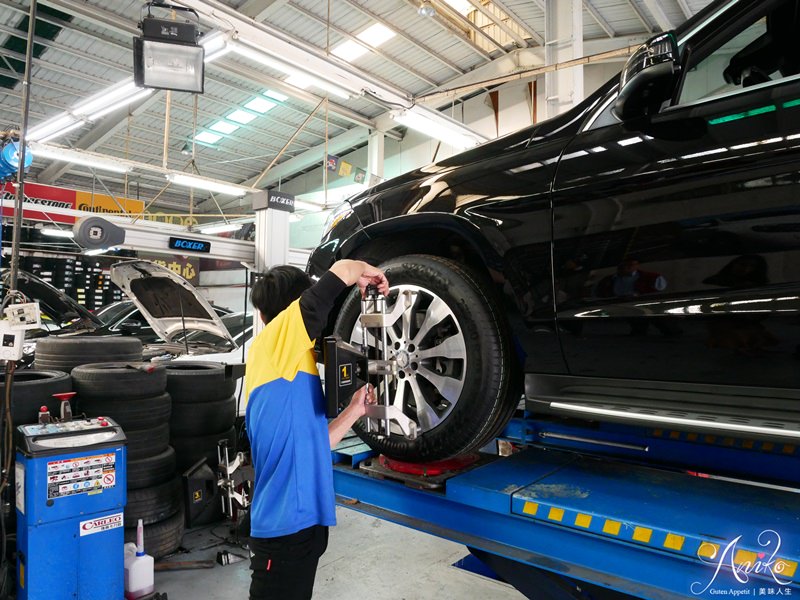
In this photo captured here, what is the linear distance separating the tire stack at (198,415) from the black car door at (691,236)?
2.62 metres

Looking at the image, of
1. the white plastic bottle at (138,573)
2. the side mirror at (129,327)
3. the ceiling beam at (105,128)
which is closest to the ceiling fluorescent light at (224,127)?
the ceiling beam at (105,128)

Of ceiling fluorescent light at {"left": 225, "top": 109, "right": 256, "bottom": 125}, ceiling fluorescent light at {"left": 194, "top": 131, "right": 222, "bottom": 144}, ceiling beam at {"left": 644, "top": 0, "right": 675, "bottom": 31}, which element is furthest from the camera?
ceiling fluorescent light at {"left": 194, "top": 131, "right": 222, "bottom": 144}

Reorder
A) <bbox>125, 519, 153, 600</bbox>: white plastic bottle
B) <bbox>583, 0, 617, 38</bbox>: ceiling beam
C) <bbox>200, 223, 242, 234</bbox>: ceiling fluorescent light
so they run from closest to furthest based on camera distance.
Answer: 1. <bbox>125, 519, 153, 600</bbox>: white plastic bottle
2. <bbox>583, 0, 617, 38</bbox>: ceiling beam
3. <bbox>200, 223, 242, 234</bbox>: ceiling fluorescent light

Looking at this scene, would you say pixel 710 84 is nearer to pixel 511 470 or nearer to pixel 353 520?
pixel 511 470

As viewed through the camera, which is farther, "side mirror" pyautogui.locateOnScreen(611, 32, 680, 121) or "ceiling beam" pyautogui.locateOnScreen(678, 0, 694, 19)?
"ceiling beam" pyautogui.locateOnScreen(678, 0, 694, 19)

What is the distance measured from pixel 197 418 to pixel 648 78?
3.17 meters

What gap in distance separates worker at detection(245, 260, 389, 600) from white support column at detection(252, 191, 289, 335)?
3000 millimetres

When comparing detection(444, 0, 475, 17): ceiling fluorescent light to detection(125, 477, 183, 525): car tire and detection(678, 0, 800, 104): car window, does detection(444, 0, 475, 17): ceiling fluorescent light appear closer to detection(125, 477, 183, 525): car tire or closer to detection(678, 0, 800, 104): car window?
detection(678, 0, 800, 104): car window

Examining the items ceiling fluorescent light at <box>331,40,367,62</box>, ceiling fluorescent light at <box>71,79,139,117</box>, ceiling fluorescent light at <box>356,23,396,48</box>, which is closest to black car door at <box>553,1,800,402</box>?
ceiling fluorescent light at <box>71,79,139,117</box>

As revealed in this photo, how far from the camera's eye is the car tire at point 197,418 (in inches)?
137

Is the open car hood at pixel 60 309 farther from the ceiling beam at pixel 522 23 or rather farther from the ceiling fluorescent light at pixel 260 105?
the ceiling fluorescent light at pixel 260 105

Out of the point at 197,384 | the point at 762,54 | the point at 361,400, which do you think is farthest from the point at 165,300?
the point at 762,54

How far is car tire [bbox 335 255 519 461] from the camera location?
173 cm

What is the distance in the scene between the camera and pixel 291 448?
1.68 m
